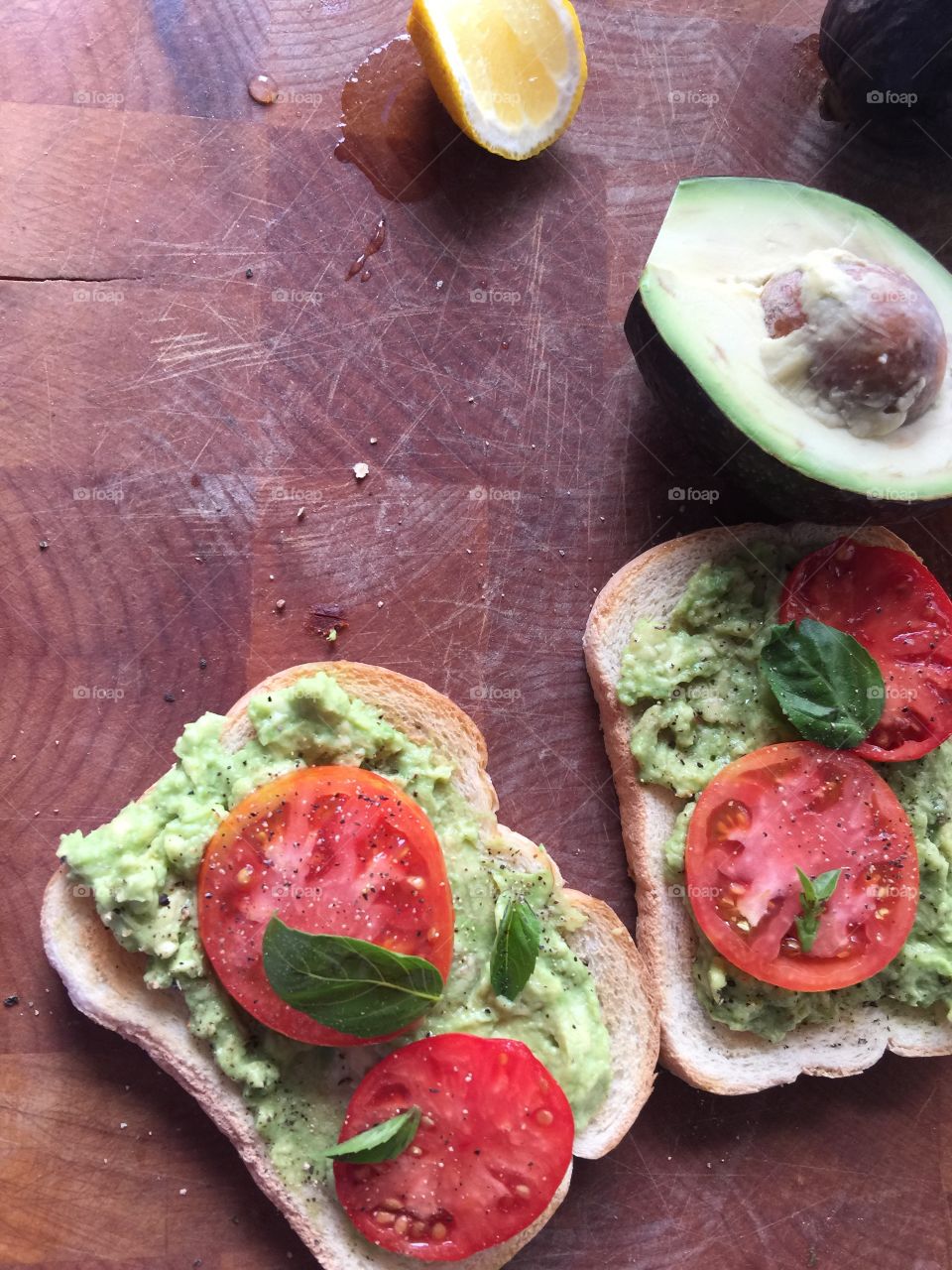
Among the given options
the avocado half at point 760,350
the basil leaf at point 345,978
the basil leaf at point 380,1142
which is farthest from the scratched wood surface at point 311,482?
the basil leaf at point 345,978

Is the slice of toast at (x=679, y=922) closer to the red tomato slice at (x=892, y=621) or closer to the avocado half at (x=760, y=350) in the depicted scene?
the red tomato slice at (x=892, y=621)

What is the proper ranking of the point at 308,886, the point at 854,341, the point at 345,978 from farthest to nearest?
the point at 854,341, the point at 308,886, the point at 345,978

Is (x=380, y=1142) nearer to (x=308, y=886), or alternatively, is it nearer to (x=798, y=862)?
(x=308, y=886)

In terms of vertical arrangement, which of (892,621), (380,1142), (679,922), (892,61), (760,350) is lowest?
(679,922)

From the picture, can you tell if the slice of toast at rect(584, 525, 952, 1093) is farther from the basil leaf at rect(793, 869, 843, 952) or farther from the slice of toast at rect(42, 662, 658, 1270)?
the basil leaf at rect(793, 869, 843, 952)

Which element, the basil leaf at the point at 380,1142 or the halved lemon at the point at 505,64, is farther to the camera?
the halved lemon at the point at 505,64

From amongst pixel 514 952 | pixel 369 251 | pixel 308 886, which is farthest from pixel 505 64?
pixel 514 952

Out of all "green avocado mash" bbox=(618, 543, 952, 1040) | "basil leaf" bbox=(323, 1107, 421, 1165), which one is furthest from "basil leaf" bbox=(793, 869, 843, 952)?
"basil leaf" bbox=(323, 1107, 421, 1165)
